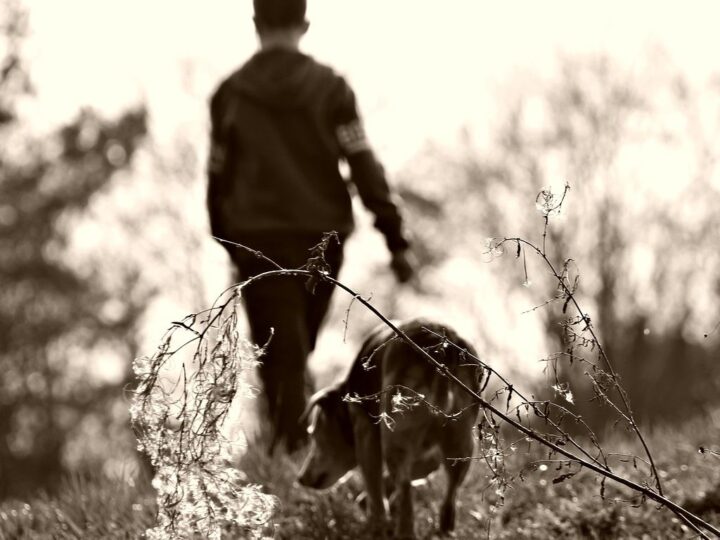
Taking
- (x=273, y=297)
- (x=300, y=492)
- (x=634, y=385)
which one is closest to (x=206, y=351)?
(x=300, y=492)

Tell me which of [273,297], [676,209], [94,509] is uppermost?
[676,209]

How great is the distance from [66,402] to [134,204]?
4648 millimetres

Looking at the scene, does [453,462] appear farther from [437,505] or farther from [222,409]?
[222,409]

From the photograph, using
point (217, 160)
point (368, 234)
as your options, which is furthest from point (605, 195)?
point (217, 160)

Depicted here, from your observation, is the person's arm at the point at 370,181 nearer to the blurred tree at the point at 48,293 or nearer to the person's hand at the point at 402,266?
the person's hand at the point at 402,266

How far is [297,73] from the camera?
21.6 ft

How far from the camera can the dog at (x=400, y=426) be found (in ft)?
13.9

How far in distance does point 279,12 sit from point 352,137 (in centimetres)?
84

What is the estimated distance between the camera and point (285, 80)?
21.6ft

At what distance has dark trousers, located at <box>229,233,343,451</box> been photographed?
6.66m

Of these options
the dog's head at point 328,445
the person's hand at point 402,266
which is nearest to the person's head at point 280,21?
the person's hand at point 402,266

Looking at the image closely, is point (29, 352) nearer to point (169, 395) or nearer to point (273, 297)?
point (273, 297)

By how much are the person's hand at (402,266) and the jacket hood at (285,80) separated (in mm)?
1019

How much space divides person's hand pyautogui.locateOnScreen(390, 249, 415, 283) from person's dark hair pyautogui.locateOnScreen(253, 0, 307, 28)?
1.49 m
